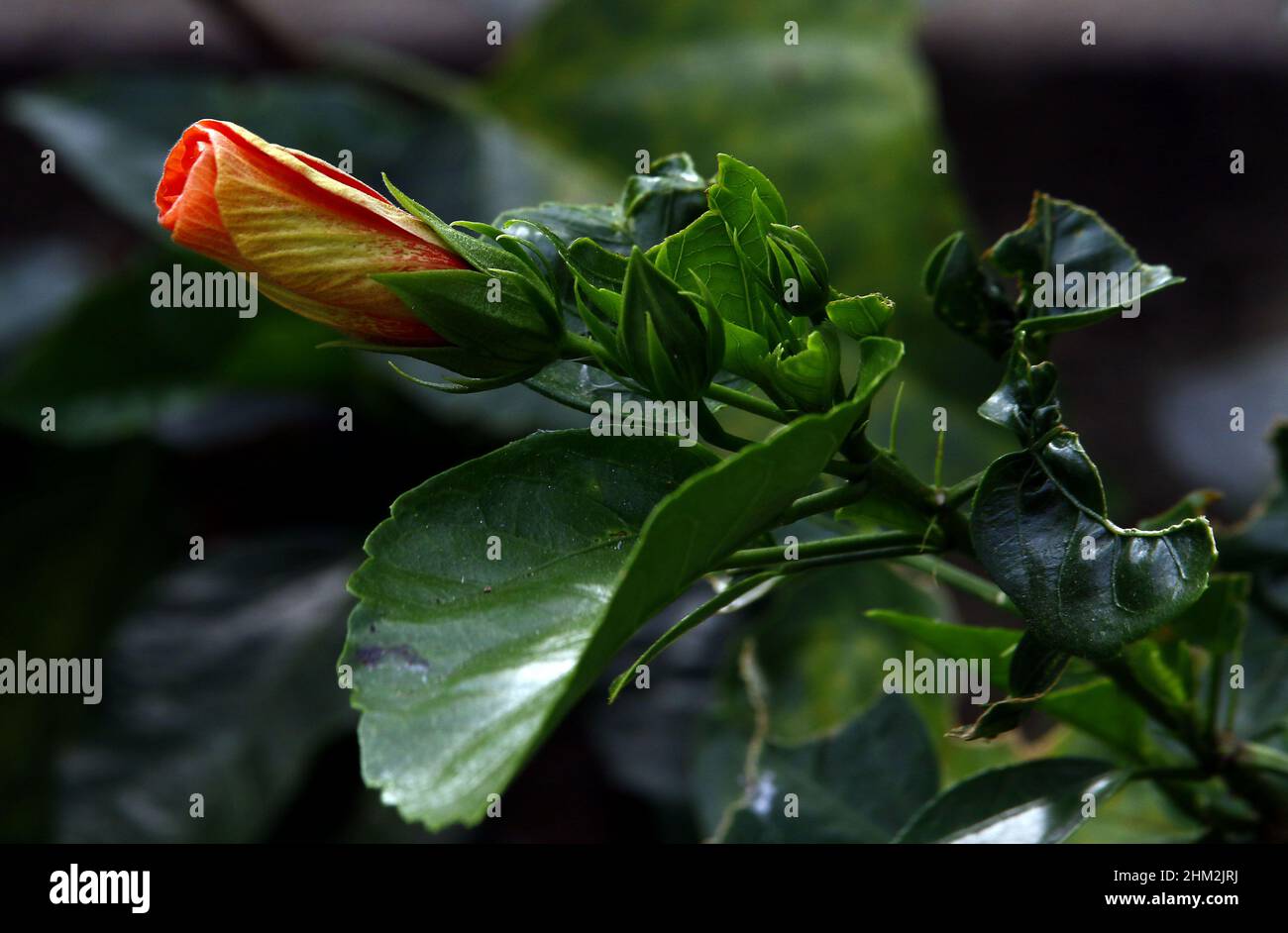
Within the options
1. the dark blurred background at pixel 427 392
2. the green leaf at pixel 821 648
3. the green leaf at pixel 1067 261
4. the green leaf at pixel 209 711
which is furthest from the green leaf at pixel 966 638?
the green leaf at pixel 209 711

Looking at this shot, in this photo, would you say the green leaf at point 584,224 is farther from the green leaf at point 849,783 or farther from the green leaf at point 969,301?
the green leaf at point 849,783

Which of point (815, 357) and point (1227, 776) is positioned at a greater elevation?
point (815, 357)

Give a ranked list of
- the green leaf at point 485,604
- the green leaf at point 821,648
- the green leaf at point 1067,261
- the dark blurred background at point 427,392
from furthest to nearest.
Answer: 1. the dark blurred background at point 427,392
2. the green leaf at point 821,648
3. the green leaf at point 1067,261
4. the green leaf at point 485,604

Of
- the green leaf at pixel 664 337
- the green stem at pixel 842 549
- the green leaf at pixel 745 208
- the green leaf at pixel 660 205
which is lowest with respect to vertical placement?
the green stem at pixel 842 549

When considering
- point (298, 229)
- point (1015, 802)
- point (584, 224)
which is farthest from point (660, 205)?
point (1015, 802)

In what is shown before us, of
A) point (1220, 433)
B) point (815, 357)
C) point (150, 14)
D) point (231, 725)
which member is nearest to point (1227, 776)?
point (815, 357)

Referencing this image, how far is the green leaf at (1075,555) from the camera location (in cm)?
33

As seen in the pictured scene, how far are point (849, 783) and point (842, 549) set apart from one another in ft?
1.03

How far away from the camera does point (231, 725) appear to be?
111cm

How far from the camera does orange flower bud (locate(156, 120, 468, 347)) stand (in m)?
0.33

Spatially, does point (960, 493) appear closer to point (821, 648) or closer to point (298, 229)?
point (298, 229)

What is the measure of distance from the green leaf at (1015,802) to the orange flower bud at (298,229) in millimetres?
262
